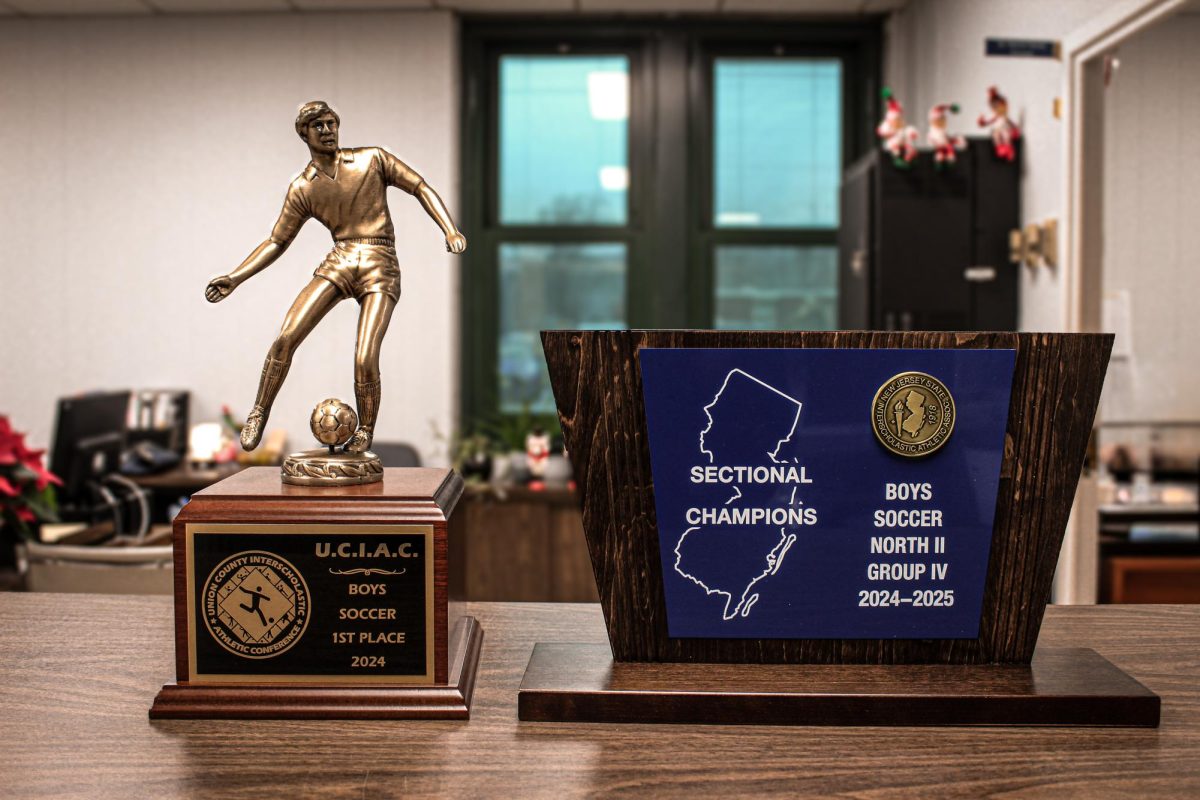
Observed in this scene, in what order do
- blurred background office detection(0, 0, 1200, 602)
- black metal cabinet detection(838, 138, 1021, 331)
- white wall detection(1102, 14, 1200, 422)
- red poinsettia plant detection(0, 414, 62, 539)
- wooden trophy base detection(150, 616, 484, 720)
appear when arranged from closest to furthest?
1. wooden trophy base detection(150, 616, 484, 720)
2. red poinsettia plant detection(0, 414, 62, 539)
3. white wall detection(1102, 14, 1200, 422)
4. black metal cabinet detection(838, 138, 1021, 331)
5. blurred background office detection(0, 0, 1200, 602)

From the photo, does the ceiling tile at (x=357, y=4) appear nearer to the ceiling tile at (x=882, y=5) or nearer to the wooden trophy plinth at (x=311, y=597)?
the ceiling tile at (x=882, y=5)

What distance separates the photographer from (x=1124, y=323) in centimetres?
372

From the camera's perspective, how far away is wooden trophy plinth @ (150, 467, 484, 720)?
711 mm

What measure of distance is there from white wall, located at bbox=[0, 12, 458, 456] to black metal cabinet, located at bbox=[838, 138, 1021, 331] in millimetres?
Result: 2124

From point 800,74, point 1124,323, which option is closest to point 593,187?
point 800,74

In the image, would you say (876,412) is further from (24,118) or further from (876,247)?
(24,118)

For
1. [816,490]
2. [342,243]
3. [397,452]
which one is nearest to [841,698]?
[816,490]

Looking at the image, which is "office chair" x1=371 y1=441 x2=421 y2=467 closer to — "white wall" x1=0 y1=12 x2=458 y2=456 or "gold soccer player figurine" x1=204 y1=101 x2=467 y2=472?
"white wall" x1=0 y1=12 x2=458 y2=456

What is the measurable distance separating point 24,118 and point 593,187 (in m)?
2.68

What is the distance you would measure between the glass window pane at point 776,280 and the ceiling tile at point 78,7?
289 centimetres

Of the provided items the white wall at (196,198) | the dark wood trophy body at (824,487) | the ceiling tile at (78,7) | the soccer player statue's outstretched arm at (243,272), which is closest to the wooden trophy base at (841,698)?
the dark wood trophy body at (824,487)

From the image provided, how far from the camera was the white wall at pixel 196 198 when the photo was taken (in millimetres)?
4875

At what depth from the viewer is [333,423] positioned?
0.77 metres

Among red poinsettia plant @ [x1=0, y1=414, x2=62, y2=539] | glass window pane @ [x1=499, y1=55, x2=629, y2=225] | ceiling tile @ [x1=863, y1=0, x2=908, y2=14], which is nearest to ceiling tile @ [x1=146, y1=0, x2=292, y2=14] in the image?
glass window pane @ [x1=499, y1=55, x2=629, y2=225]
